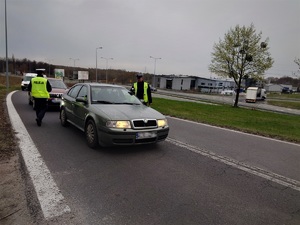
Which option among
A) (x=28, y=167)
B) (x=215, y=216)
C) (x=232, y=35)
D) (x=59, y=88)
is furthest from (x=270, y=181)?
(x=232, y=35)

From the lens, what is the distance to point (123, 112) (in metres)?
5.19

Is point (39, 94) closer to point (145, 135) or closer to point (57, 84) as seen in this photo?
point (145, 135)

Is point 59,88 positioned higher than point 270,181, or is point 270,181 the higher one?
point 59,88

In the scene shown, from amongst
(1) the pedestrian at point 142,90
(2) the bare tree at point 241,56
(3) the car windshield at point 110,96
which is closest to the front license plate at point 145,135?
(3) the car windshield at point 110,96

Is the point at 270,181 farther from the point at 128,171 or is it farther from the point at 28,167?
the point at 28,167

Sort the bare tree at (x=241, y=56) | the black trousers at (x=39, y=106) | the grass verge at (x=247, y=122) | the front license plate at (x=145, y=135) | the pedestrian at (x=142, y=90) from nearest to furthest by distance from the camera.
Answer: the front license plate at (x=145, y=135) → the black trousers at (x=39, y=106) → the pedestrian at (x=142, y=90) → the grass verge at (x=247, y=122) → the bare tree at (x=241, y=56)

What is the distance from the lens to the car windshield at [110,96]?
598 centimetres

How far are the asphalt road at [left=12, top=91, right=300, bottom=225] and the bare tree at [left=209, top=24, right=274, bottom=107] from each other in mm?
18490

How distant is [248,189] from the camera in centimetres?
369

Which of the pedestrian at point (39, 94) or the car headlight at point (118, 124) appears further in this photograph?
the pedestrian at point (39, 94)

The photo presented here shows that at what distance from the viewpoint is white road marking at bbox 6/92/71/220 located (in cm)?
287

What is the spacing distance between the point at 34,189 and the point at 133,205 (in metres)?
1.47

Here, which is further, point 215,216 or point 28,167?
point 28,167

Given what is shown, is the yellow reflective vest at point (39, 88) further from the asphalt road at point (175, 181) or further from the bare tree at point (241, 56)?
the bare tree at point (241, 56)
